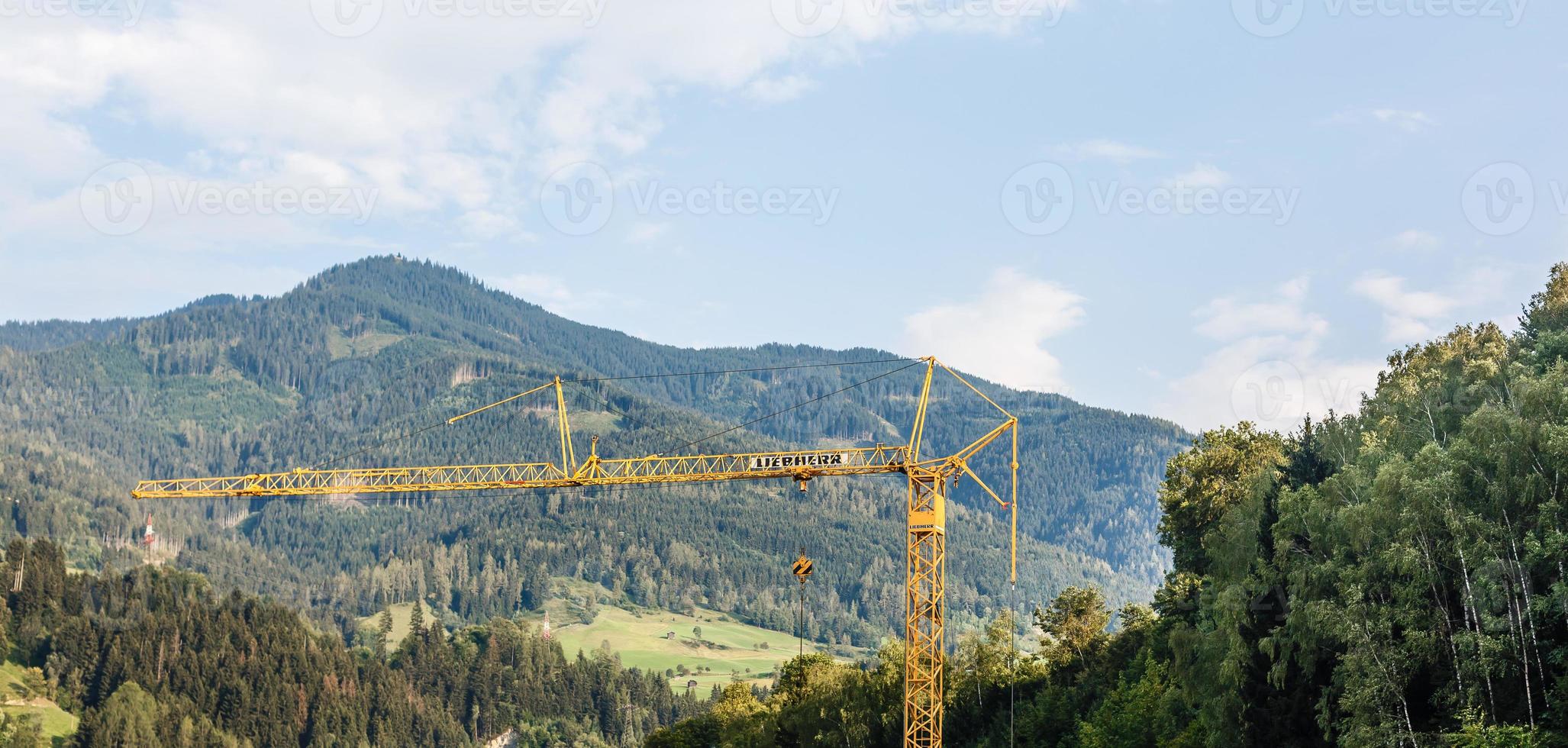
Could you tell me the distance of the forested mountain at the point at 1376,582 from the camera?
65.6 metres

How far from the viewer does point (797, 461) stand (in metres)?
125

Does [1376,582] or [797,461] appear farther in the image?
[797,461]

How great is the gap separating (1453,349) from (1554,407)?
37.4 meters

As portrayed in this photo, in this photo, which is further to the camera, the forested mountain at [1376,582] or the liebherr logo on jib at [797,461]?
the liebherr logo on jib at [797,461]

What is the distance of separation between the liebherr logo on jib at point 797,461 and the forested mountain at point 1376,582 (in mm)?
23542

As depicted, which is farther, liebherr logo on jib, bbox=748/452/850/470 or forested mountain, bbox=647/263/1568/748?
liebherr logo on jib, bbox=748/452/850/470

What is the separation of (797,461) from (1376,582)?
5960cm

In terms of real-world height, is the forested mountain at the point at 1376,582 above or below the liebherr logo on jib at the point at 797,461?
below

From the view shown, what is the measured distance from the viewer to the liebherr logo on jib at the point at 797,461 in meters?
122

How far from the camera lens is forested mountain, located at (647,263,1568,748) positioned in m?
65.6

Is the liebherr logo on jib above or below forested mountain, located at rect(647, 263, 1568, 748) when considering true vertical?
above

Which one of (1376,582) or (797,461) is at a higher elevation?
(797,461)

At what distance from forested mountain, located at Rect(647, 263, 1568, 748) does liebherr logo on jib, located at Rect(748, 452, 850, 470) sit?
23542 millimetres

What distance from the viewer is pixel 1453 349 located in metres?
105
